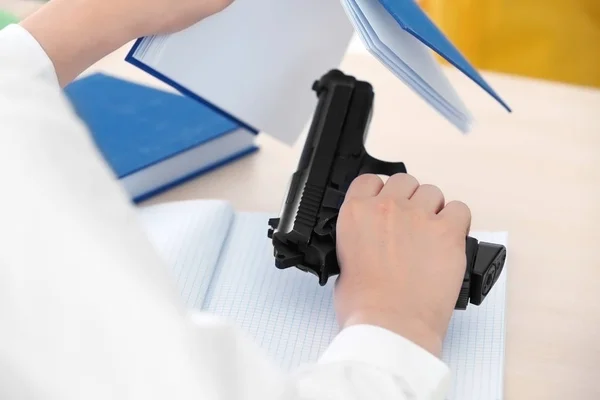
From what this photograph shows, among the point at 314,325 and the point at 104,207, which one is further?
the point at 314,325

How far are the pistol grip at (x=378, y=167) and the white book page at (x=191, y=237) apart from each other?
0.47 ft

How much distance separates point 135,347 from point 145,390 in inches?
0.8

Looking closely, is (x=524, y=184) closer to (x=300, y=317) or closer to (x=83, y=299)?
(x=300, y=317)

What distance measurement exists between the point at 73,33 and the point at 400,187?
0.97 ft

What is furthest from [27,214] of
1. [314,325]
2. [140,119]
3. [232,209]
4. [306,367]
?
[140,119]

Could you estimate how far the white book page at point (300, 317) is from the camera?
634 millimetres

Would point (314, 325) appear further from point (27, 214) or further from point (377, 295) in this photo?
point (27, 214)

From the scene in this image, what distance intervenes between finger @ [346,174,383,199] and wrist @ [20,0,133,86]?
227 millimetres

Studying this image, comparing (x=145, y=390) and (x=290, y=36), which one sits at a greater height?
(x=290, y=36)

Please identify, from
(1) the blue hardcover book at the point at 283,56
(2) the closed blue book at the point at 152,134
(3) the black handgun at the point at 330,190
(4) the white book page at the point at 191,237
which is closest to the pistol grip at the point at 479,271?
(3) the black handgun at the point at 330,190

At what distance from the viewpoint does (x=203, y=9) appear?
734 mm

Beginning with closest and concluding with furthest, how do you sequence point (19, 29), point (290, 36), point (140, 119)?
point (19, 29) → point (290, 36) → point (140, 119)

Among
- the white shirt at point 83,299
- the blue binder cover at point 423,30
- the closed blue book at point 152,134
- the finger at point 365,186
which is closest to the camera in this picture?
the white shirt at point 83,299

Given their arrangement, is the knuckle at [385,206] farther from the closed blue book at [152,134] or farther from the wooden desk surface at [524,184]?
the closed blue book at [152,134]
